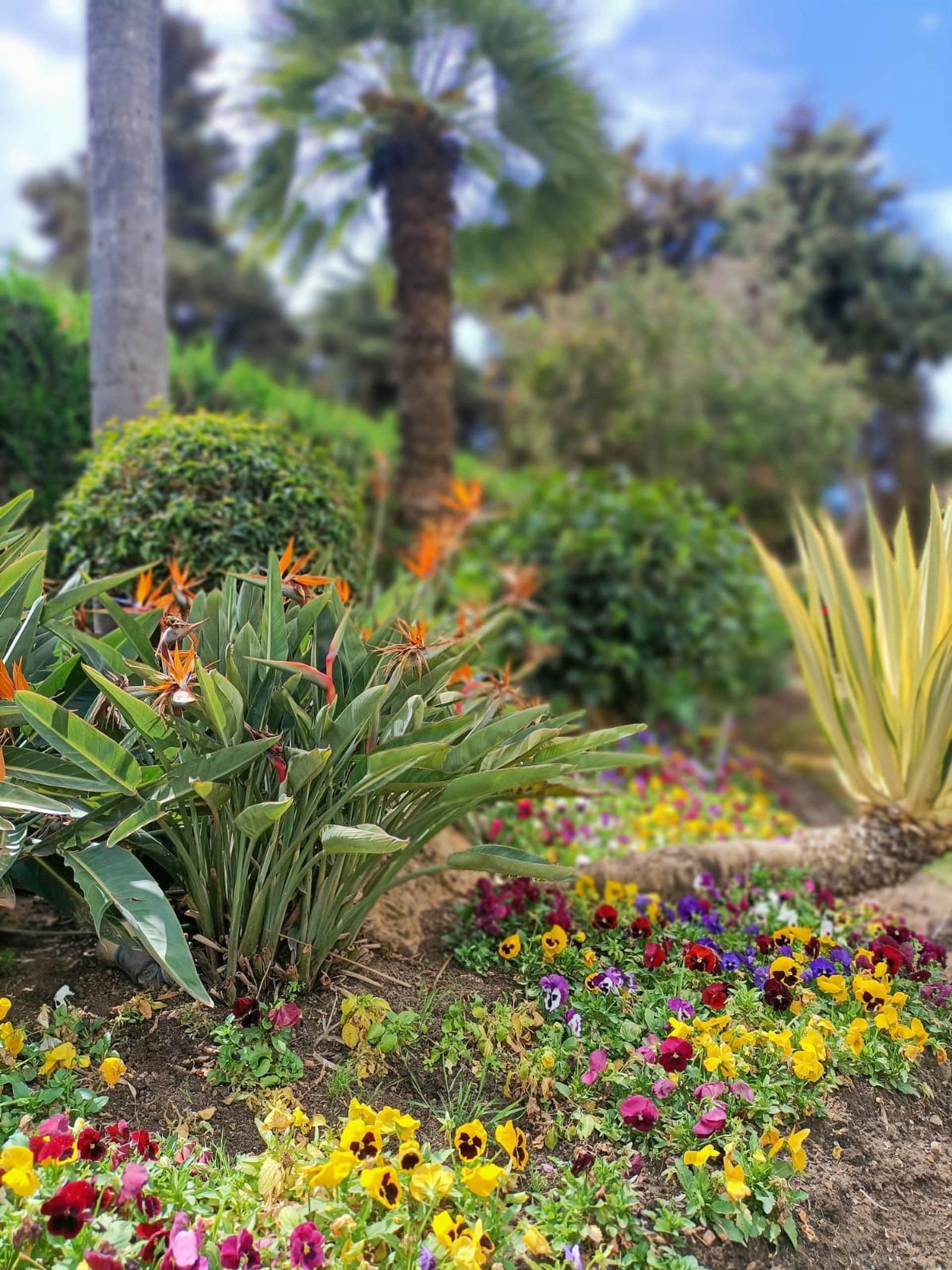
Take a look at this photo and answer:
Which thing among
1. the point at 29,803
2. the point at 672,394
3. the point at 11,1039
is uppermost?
the point at 672,394

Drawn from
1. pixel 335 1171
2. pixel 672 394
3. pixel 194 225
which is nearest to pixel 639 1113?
pixel 335 1171

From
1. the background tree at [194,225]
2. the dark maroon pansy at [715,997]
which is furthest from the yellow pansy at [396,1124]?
the background tree at [194,225]

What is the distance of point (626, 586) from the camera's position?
582 cm

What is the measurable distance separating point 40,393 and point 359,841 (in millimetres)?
4054

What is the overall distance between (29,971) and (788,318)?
1622 cm

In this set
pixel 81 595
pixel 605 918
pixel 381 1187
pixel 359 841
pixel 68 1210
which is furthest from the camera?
pixel 605 918

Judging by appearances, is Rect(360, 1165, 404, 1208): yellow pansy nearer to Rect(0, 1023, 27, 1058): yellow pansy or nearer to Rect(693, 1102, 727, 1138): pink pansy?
Rect(693, 1102, 727, 1138): pink pansy

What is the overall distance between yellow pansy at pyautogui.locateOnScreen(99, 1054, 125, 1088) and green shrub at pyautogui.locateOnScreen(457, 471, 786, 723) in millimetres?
3910

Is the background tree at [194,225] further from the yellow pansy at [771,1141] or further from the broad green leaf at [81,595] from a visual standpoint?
the yellow pansy at [771,1141]

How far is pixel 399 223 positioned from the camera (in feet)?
22.5

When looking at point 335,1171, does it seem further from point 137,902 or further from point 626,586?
point 626,586

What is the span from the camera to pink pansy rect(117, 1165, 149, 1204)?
1502 millimetres

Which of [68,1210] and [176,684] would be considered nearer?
[68,1210]

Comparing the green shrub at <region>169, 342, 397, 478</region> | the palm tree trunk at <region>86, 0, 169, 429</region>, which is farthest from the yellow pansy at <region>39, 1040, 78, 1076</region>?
the green shrub at <region>169, 342, 397, 478</region>
